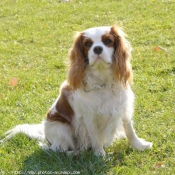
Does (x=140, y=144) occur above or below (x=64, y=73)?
below

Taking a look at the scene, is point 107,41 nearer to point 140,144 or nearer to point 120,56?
point 120,56

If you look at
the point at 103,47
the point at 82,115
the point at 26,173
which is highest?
the point at 103,47

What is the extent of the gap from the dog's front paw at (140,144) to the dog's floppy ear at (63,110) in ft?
2.46

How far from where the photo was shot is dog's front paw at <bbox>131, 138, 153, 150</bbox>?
445 cm

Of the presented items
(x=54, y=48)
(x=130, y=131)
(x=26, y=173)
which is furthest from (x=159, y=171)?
(x=54, y=48)

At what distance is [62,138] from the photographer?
4523mm

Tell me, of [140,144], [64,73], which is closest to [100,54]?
[140,144]

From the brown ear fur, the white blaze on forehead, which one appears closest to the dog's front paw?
the brown ear fur

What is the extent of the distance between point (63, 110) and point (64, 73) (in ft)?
7.61

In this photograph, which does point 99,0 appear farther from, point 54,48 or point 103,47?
point 103,47

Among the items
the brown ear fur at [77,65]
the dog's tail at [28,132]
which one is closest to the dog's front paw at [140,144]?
the brown ear fur at [77,65]

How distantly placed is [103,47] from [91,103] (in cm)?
60

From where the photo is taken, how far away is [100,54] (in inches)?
156

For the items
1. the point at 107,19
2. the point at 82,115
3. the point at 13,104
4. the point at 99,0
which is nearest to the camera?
the point at 82,115
